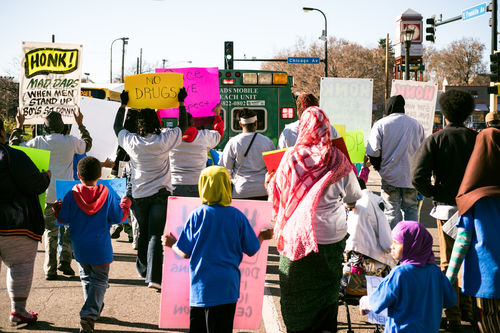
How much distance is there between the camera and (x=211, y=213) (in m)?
4.01

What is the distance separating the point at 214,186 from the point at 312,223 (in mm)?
746

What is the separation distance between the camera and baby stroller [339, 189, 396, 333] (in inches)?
220

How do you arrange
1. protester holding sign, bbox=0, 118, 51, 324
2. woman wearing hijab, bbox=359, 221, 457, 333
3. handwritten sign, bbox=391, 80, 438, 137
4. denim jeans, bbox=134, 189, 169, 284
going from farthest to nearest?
handwritten sign, bbox=391, 80, 438, 137
denim jeans, bbox=134, 189, 169, 284
protester holding sign, bbox=0, 118, 51, 324
woman wearing hijab, bbox=359, 221, 457, 333

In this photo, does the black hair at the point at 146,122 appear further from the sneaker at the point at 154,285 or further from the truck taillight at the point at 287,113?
the truck taillight at the point at 287,113

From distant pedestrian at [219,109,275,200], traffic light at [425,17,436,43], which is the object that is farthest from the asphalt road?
traffic light at [425,17,436,43]

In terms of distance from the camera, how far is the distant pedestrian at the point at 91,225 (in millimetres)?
5035

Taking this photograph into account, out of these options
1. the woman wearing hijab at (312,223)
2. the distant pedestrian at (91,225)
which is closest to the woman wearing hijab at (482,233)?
the woman wearing hijab at (312,223)

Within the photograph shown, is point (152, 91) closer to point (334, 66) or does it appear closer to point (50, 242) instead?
point (50, 242)

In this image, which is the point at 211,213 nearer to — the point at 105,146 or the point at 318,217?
the point at 318,217

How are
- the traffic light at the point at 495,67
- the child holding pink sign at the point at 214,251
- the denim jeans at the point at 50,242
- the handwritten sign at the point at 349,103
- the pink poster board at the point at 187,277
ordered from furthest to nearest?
1. the traffic light at the point at 495,67
2. the handwritten sign at the point at 349,103
3. the denim jeans at the point at 50,242
4. the pink poster board at the point at 187,277
5. the child holding pink sign at the point at 214,251

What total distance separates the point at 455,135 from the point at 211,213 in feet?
7.82

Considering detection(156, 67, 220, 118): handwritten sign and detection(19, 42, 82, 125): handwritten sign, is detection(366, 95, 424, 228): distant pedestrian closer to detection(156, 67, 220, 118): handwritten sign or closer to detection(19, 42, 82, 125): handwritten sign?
detection(156, 67, 220, 118): handwritten sign

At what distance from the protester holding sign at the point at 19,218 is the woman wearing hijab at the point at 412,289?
313 cm

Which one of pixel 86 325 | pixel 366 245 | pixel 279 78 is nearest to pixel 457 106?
pixel 366 245
